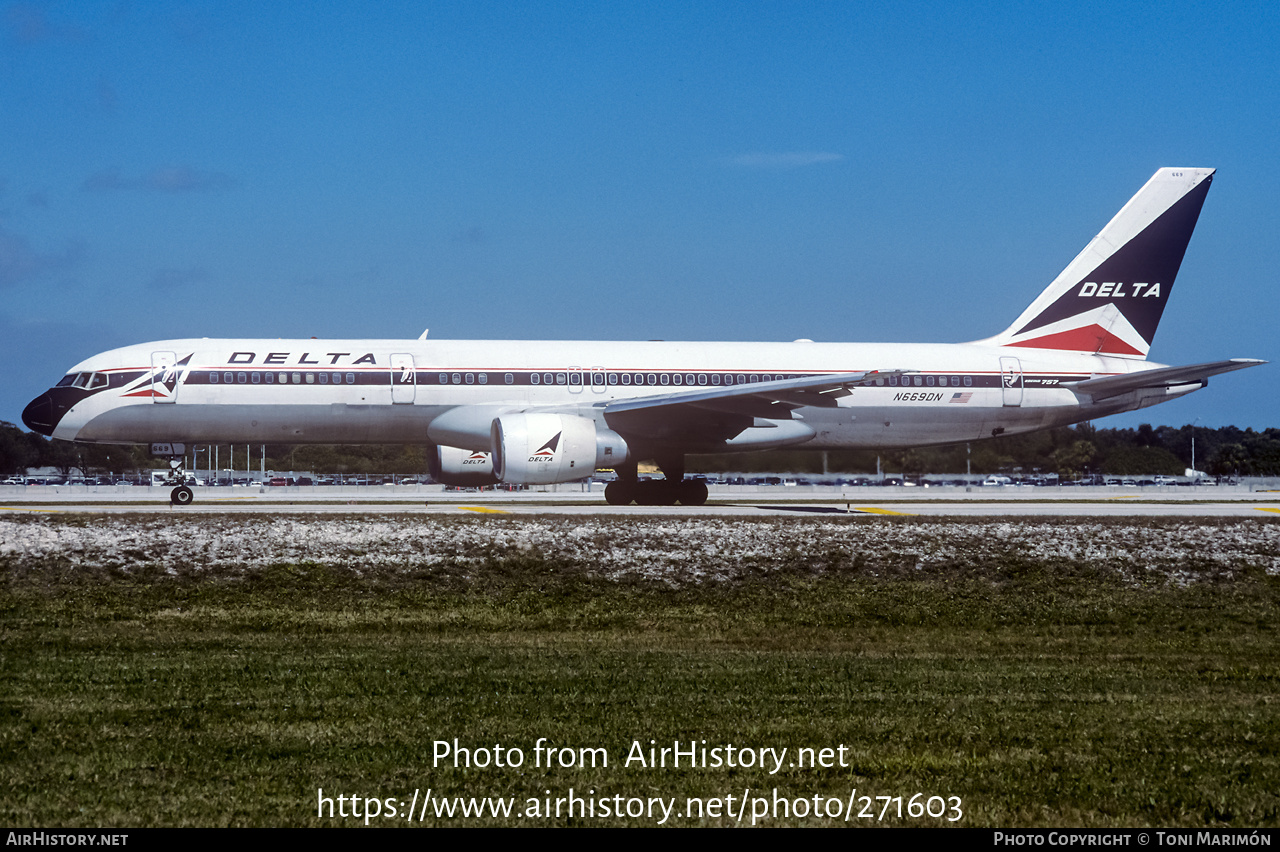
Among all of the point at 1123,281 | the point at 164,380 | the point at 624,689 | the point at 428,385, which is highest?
the point at 1123,281

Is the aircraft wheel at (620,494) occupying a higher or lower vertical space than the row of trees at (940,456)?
lower

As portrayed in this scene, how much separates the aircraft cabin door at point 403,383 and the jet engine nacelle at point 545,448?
8.54ft

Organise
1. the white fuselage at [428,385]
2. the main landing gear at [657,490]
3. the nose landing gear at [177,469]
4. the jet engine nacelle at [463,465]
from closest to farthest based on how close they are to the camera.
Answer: the white fuselage at [428,385] → the nose landing gear at [177,469] → the jet engine nacelle at [463,465] → the main landing gear at [657,490]

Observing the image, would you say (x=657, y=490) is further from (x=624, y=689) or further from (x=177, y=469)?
(x=624, y=689)

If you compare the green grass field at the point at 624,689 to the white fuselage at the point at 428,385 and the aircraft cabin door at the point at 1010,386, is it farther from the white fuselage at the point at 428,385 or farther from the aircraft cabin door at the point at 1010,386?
the aircraft cabin door at the point at 1010,386

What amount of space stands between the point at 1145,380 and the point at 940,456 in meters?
10.8

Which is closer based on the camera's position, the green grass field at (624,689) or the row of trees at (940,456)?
the green grass field at (624,689)

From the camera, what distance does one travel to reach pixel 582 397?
3025cm

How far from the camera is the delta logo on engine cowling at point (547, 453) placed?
88.3ft

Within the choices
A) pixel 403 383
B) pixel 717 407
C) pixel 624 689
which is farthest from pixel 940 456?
pixel 624 689

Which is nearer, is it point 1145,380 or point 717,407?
point 717,407

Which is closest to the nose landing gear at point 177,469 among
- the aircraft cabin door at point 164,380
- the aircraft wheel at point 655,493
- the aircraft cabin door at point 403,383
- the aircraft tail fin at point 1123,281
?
the aircraft cabin door at point 164,380

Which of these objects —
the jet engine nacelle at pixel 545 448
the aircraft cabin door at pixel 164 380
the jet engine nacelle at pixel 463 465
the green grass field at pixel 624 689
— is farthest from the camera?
the jet engine nacelle at pixel 463 465

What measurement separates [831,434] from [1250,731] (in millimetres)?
23746
